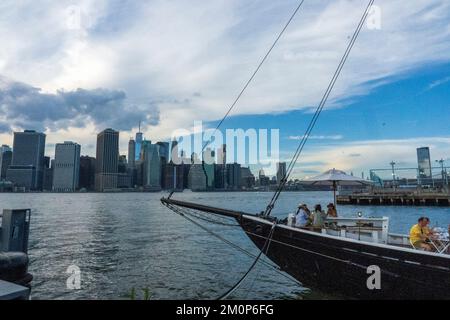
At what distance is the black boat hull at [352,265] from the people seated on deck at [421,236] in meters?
0.95

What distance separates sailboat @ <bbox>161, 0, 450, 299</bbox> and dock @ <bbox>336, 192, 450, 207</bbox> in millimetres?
73299

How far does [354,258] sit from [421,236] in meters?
1.58

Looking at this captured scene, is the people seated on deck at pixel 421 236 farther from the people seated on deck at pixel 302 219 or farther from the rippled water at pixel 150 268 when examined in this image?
the rippled water at pixel 150 268

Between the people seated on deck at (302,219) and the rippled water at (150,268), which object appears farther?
the rippled water at (150,268)

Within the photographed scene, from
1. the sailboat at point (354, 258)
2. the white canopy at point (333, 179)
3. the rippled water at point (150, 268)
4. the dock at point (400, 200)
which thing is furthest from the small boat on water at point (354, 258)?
the dock at point (400, 200)

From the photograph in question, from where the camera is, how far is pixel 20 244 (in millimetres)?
8867

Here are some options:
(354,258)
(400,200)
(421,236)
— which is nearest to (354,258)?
(354,258)

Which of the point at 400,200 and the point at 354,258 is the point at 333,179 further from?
the point at 400,200

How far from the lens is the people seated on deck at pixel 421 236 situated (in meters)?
7.68

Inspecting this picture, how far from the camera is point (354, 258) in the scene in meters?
8.14

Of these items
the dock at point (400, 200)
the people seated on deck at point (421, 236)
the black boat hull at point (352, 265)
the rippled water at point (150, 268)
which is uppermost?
the dock at point (400, 200)
